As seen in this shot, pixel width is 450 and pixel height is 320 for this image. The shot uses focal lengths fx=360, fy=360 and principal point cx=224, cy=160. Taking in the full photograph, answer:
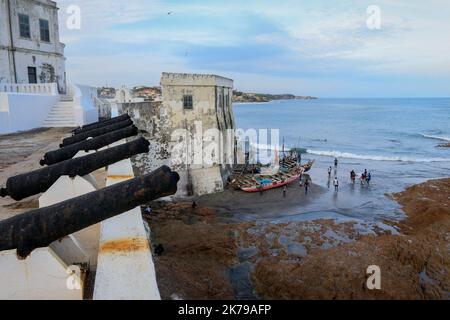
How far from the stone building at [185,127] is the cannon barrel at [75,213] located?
1882 centimetres

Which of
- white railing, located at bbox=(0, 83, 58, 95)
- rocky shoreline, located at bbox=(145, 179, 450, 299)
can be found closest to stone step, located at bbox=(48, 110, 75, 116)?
white railing, located at bbox=(0, 83, 58, 95)

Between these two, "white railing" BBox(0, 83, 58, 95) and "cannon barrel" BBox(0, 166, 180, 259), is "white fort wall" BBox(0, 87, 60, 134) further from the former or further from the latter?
"cannon barrel" BBox(0, 166, 180, 259)

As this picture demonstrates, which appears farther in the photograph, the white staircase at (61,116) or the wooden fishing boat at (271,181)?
the wooden fishing boat at (271,181)

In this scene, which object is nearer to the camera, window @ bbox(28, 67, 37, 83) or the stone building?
the stone building

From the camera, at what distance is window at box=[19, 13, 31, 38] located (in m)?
23.8

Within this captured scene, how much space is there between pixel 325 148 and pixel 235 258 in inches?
1628

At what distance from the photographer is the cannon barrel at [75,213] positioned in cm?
349

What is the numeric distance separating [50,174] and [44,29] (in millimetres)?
23925

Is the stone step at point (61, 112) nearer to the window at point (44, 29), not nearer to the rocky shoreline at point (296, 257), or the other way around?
the rocky shoreline at point (296, 257)

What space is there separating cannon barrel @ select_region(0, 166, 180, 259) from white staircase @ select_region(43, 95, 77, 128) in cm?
1788

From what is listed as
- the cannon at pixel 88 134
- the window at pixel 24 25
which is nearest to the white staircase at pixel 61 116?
the window at pixel 24 25

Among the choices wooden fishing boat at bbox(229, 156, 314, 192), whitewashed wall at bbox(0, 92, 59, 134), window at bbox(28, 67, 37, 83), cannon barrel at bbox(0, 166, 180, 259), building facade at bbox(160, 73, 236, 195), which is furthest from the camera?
wooden fishing boat at bbox(229, 156, 314, 192)

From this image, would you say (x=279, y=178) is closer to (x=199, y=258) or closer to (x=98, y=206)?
(x=199, y=258)

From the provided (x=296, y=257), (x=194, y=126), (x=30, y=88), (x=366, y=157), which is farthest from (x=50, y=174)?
(x=366, y=157)
